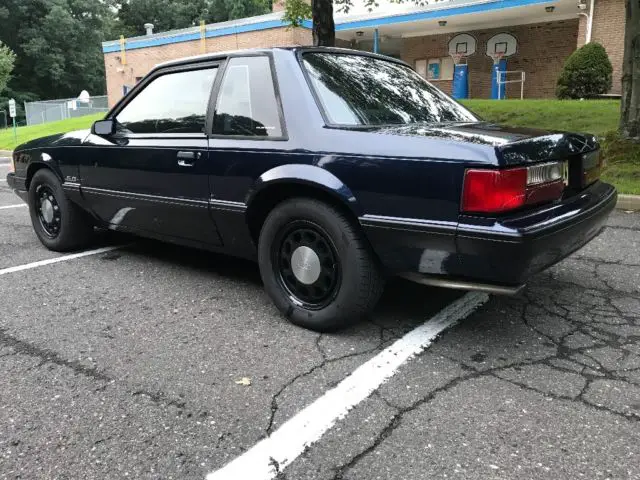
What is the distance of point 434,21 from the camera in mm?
20031

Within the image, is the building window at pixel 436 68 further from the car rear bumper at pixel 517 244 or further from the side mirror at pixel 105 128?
the car rear bumper at pixel 517 244

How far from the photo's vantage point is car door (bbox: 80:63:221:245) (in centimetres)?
379

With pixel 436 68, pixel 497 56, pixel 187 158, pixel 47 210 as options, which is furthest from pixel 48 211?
pixel 436 68

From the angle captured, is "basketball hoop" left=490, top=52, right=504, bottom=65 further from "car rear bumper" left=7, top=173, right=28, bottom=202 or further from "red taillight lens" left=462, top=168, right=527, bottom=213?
"red taillight lens" left=462, top=168, right=527, bottom=213

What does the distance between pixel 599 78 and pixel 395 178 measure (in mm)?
13445

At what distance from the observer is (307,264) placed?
10.8 feet

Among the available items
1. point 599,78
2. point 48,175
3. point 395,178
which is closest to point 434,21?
point 599,78

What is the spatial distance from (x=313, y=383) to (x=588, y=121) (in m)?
9.23

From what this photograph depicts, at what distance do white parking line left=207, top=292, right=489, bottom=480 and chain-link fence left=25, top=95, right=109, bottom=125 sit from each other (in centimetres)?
2985

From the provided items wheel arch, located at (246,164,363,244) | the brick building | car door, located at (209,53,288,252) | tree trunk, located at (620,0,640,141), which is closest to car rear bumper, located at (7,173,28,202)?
car door, located at (209,53,288,252)

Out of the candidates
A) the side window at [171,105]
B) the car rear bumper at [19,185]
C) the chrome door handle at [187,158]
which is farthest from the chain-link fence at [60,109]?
the chrome door handle at [187,158]

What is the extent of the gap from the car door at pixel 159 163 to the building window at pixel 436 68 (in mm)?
19370

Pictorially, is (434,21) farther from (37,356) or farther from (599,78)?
(37,356)

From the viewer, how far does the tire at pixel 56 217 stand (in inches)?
195
